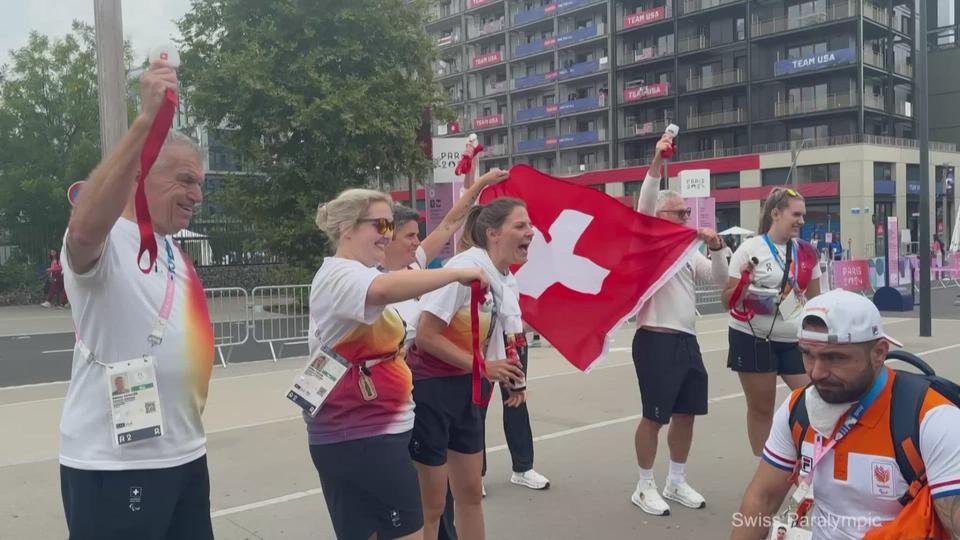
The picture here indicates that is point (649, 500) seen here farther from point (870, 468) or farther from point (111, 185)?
point (111, 185)

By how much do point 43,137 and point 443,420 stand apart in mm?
28213

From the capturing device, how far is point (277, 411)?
27.6 ft

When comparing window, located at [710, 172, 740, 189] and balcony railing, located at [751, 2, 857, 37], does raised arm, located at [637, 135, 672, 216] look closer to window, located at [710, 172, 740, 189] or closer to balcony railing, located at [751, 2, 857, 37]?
balcony railing, located at [751, 2, 857, 37]

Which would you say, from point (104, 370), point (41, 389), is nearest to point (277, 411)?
point (41, 389)

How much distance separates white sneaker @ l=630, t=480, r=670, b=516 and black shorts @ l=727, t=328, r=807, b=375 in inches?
40.0

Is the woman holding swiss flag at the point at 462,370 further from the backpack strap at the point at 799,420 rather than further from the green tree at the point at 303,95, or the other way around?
the green tree at the point at 303,95

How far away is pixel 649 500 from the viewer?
202 inches

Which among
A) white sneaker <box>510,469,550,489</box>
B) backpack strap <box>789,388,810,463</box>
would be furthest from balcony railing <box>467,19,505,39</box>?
backpack strap <box>789,388,810,463</box>

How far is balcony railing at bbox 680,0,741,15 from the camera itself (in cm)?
5638

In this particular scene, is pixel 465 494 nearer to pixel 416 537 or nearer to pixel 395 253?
pixel 416 537

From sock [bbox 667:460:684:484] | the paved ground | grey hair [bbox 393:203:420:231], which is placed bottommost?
the paved ground

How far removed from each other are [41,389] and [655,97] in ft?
182

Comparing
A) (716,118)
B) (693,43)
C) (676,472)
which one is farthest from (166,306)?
(693,43)

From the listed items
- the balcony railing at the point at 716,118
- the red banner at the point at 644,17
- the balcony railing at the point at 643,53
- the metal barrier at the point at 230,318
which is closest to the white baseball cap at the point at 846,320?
the metal barrier at the point at 230,318
